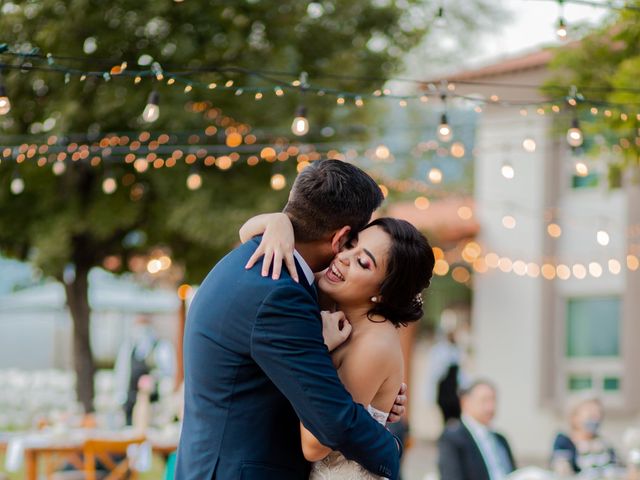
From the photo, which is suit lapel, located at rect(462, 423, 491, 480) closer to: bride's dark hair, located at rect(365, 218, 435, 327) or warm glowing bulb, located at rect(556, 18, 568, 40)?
warm glowing bulb, located at rect(556, 18, 568, 40)

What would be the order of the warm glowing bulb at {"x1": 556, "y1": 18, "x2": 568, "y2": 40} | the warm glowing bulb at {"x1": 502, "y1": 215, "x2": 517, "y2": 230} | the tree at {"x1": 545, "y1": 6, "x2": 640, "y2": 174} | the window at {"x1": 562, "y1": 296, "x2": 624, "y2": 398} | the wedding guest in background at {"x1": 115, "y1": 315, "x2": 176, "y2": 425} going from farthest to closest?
the warm glowing bulb at {"x1": 502, "y1": 215, "x2": 517, "y2": 230}
the window at {"x1": 562, "y1": 296, "x2": 624, "y2": 398}
the wedding guest in background at {"x1": 115, "y1": 315, "x2": 176, "y2": 425}
the tree at {"x1": 545, "y1": 6, "x2": 640, "y2": 174}
the warm glowing bulb at {"x1": 556, "y1": 18, "x2": 568, "y2": 40}

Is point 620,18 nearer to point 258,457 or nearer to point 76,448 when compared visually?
point 76,448

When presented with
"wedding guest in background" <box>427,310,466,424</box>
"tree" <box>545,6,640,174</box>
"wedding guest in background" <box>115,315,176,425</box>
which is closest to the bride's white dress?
"tree" <box>545,6,640,174</box>

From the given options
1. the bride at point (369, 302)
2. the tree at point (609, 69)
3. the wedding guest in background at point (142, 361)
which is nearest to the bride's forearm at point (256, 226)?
the bride at point (369, 302)

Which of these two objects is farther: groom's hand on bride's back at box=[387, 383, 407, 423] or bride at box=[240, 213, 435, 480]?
groom's hand on bride's back at box=[387, 383, 407, 423]

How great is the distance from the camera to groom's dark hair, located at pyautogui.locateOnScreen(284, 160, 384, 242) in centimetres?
270

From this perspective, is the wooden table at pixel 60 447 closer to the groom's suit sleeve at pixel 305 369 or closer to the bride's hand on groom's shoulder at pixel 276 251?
the bride's hand on groom's shoulder at pixel 276 251

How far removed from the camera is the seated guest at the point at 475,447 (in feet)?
21.5

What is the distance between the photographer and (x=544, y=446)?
15484 mm

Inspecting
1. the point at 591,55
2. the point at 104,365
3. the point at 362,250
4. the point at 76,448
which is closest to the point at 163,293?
the point at 104,365

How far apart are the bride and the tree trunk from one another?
11.1m

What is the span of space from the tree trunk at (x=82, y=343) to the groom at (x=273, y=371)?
438 inches

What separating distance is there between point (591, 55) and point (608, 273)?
6.84 metres

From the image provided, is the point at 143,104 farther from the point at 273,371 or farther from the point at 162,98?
the point at 273,371
